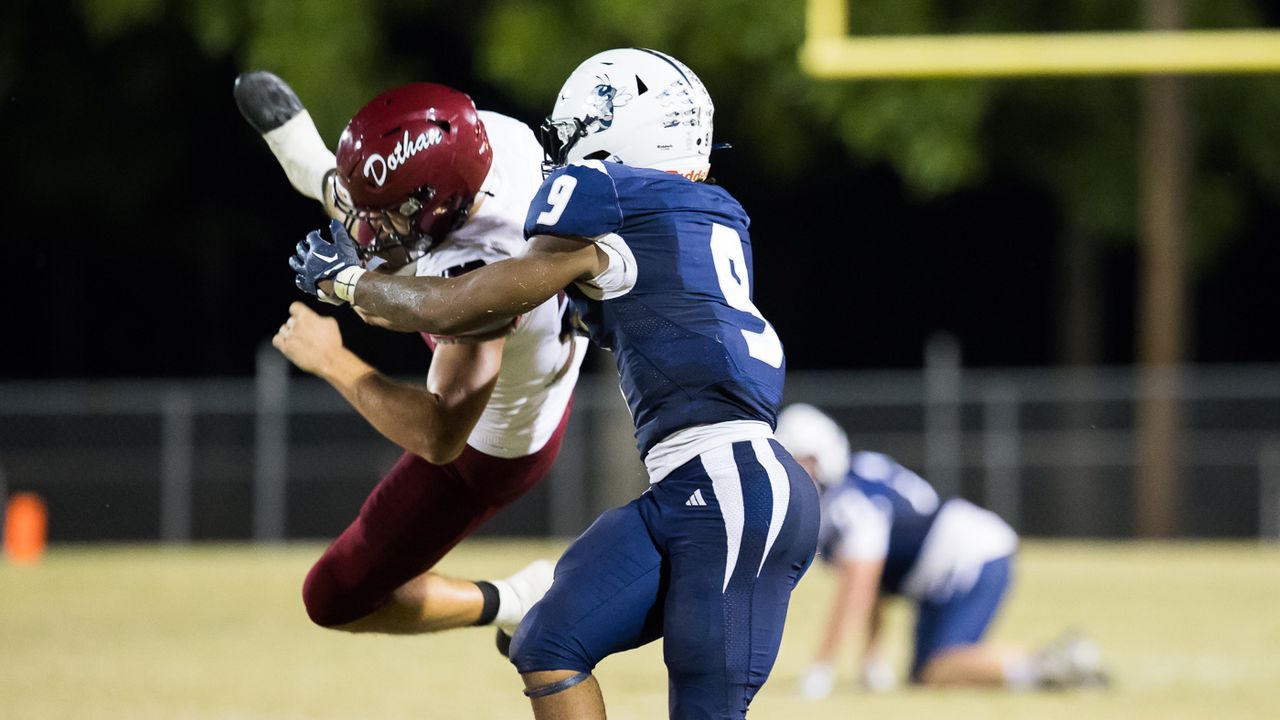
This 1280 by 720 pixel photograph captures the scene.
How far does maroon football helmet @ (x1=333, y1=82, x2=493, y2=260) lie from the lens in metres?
4.19

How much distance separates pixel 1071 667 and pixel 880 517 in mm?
1009

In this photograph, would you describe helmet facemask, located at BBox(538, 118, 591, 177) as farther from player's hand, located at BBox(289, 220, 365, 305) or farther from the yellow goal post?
the yellow goal post

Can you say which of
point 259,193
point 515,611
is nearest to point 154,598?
point 515,611

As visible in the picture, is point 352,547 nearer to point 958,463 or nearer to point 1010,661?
point 1010,661

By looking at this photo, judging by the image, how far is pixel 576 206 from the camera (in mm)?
3736

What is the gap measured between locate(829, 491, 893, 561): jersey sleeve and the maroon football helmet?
379 cm

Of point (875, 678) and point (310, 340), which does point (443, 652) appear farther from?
point (310, 340)

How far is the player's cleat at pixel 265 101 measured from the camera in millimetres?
5031

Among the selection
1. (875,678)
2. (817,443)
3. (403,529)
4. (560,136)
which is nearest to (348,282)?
(560,136)

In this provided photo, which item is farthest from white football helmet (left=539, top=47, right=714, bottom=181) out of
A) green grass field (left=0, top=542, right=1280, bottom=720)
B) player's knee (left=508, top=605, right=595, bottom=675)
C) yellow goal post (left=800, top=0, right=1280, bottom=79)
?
yellow goal post (left=800, top=0, right=1280, bottom=79)

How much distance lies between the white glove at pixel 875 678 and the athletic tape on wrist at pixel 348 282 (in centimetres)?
425

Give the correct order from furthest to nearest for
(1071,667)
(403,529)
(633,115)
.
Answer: (1071,667) → (403,529) → (633,115)

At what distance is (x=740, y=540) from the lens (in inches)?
147

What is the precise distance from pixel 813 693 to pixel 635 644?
365 centimetres
